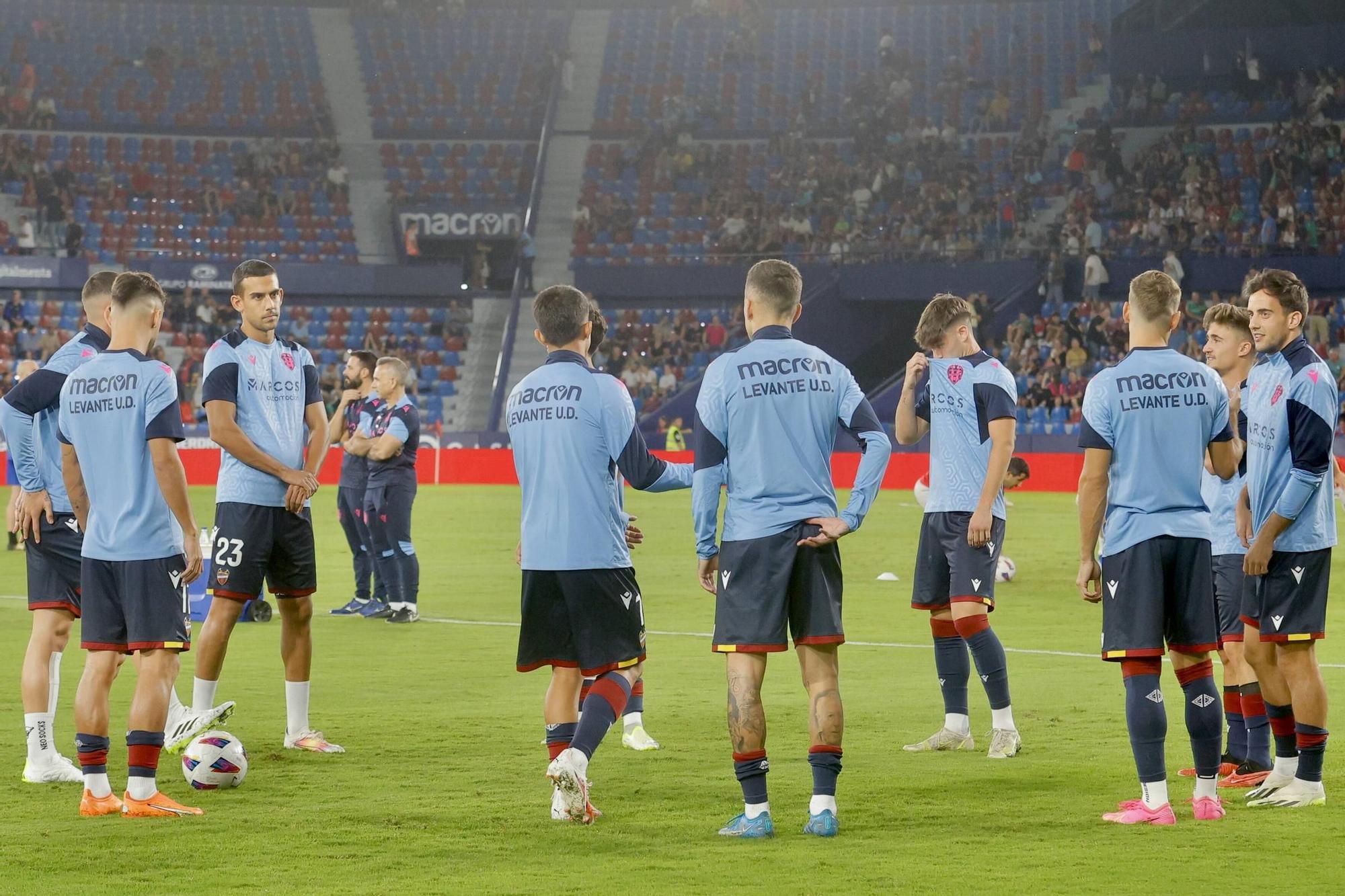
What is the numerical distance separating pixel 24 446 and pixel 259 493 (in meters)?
1.15

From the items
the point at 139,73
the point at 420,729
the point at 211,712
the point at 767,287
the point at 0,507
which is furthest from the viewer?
the point at 139,73

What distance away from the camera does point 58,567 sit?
26.2 ft

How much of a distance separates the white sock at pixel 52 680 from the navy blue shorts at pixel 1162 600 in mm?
4912

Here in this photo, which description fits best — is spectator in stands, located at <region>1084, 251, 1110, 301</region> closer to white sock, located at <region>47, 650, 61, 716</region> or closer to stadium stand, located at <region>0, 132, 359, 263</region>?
stadium stand, located at <region>0, 132, 359, 263</region>

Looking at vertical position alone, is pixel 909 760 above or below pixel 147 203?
below

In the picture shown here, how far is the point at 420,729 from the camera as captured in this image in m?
9.20

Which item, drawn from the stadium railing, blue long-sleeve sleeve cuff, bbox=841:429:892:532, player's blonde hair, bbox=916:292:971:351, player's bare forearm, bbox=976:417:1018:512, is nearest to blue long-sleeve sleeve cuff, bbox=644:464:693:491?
blue long-sleeve sleeve cuff, bbox=841:429:892:532

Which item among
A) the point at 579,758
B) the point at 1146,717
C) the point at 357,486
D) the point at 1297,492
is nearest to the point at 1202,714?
the point at 1146,717

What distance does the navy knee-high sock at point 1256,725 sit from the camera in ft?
25.2

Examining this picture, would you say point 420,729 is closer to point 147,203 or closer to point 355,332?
point 355,332

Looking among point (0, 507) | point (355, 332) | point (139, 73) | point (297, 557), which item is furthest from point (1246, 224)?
point (297, 557)

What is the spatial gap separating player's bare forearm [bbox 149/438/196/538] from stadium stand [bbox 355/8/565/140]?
41289 millimetres

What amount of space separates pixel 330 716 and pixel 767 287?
14.6 ft

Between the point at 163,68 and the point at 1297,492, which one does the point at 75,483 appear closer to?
the point at 1297,492
